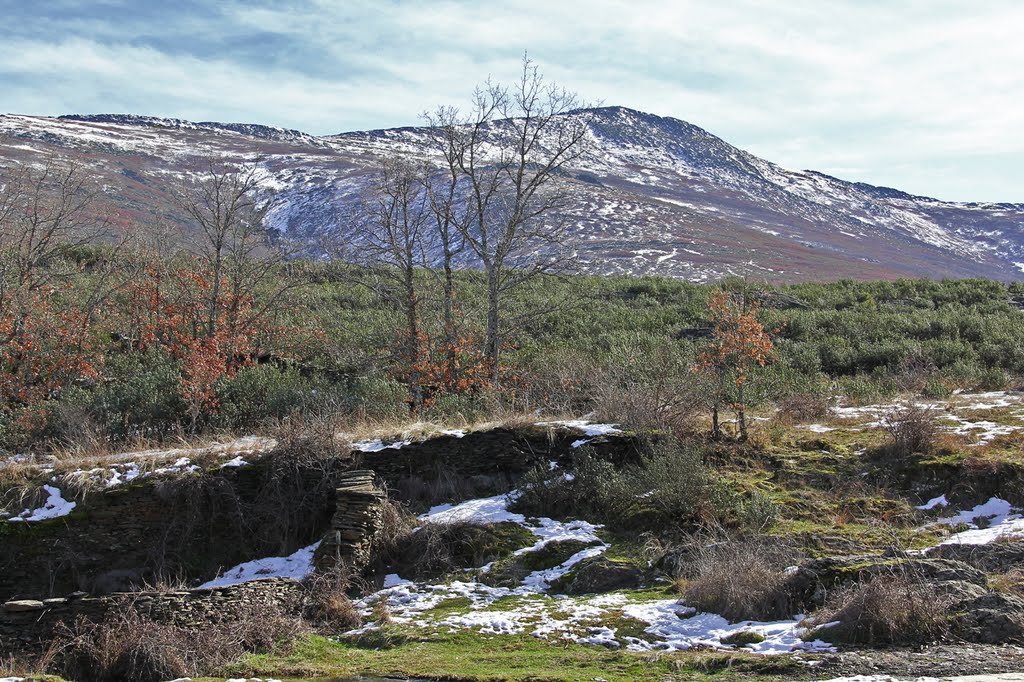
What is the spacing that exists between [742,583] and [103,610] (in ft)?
22.2

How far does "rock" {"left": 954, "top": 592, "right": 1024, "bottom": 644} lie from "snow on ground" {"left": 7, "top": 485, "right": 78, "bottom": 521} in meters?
10.6

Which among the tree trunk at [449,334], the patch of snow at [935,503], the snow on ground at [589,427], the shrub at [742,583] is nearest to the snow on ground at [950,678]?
the shrub at [742,583]

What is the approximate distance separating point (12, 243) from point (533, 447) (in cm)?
1319

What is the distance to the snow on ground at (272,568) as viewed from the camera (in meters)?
10.9

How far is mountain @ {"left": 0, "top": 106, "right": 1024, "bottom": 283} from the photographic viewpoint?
6175 cm

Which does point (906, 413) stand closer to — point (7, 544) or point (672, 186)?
point (7, 544)

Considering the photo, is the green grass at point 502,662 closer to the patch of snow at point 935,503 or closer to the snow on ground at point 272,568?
the snow on ground at point 272,568

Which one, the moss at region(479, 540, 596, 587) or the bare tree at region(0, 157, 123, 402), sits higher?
the bare tree at region(0, 157, 123, 402)

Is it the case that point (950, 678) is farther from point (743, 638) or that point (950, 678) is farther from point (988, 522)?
point (988, 522)

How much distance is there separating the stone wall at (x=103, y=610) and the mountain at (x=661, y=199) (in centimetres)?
1805

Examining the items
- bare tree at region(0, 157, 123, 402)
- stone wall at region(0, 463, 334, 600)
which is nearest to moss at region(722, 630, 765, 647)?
stone wall at region(0, 463, 334, 600)

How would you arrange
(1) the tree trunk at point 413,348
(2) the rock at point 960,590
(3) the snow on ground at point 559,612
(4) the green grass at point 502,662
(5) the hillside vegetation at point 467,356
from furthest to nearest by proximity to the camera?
(1) the tree trunk at point 413,348, (5) the hillside vegetation at point 467,356, (3) the snow on ground at point 559,612, (2) the rock at point 960,590, (4) the green grass at point 502,662

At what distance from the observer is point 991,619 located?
736 cm

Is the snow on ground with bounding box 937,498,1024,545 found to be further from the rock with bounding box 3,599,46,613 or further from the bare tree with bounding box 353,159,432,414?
the rock with bounding box 3,599,46,613
